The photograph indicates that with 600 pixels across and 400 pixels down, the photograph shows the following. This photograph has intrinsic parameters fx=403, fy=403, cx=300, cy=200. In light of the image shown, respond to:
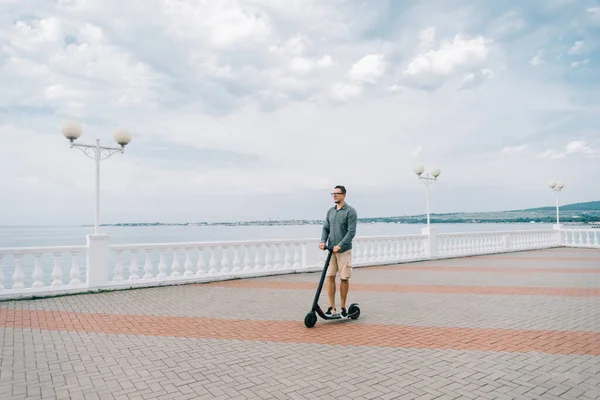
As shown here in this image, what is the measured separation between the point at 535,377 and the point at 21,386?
5.16 metres

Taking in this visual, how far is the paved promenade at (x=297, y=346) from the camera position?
392 cm

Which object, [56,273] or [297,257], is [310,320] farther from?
[297,257]

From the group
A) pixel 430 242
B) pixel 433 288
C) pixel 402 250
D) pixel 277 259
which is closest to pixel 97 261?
pixel 277 259

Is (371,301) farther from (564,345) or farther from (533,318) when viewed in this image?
(564,345)

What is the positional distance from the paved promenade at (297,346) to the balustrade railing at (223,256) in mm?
558

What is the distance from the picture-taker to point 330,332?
19.3 ft

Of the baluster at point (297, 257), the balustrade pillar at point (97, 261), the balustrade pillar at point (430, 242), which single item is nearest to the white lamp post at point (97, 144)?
the balustrade pillar at point (97, 261)

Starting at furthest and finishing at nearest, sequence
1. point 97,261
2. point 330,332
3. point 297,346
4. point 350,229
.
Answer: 1. point 97,261
2. point 350,229
3. point 330,332
4. point 297,346

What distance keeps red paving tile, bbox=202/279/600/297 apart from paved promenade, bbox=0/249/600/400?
9 cm

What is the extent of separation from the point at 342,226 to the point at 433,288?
4.35m

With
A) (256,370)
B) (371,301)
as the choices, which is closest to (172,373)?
(256,370)

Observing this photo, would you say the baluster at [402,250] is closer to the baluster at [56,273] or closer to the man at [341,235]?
the man at [341,235]

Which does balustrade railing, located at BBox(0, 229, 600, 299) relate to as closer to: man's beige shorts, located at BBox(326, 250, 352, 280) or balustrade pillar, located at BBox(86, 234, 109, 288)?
balustrade pillar, located at BBox(86, 234, 109, 288)

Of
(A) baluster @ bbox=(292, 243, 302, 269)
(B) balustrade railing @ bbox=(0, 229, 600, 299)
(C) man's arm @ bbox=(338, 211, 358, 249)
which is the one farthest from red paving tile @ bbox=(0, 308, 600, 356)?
(A) baluster @ bbox=(292, 243, 302, 269)
